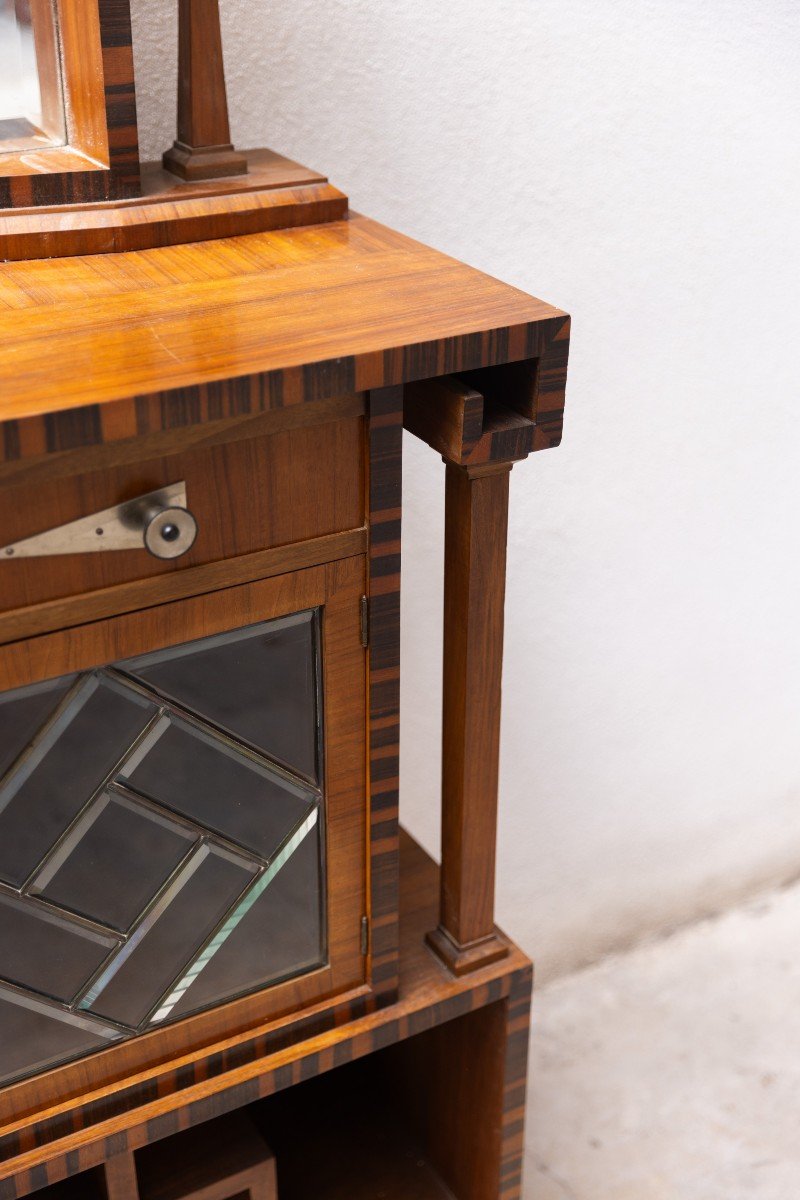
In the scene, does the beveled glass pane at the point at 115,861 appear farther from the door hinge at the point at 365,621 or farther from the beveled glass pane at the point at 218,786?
the door hinge at the point at 365,621

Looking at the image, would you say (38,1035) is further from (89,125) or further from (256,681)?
(89,125)

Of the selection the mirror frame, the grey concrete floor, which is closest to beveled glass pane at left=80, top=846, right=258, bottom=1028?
A: the mirror frame

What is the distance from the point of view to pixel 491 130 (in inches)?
45.9

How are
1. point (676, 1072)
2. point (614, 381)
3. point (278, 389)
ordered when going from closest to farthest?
point (278, 389) → point (614, 381) → point (676, 1072)

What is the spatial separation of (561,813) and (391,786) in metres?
0.76

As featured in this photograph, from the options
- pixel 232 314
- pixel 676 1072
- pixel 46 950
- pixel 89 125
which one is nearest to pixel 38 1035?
pixel 46 950

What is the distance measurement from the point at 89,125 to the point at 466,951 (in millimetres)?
656

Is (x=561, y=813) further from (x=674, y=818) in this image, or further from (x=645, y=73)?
(x=645, y=73)

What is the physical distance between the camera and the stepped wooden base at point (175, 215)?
2.66ft

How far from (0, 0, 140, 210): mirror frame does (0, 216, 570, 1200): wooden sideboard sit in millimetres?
53

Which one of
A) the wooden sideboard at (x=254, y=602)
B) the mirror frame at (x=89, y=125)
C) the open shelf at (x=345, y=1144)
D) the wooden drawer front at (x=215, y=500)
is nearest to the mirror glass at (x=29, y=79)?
the mirror frame at (x=89, y=125)

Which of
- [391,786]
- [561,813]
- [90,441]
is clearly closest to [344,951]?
[391,786]

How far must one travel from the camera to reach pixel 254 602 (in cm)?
77

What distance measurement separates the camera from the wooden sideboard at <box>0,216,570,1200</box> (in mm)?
685
